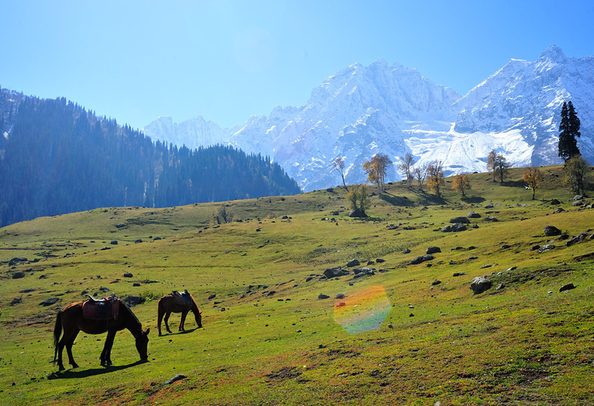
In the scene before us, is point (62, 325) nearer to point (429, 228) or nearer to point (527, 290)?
point (527, 290)

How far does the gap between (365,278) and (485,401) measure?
40.7 metres

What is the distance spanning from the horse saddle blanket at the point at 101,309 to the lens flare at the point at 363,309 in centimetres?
1480

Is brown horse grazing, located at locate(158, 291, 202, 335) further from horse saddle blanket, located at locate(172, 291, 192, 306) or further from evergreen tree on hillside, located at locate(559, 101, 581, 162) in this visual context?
evergreen tree on hillside, located at locate(559, 101, 581, 162)

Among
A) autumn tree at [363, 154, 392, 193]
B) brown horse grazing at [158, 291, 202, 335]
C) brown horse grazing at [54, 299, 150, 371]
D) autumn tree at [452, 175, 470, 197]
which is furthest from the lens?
autumn tree at [363, 154, 392, 193]

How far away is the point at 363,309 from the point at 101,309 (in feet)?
65.3

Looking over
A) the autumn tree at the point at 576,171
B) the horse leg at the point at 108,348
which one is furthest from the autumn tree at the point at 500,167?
the horse leg at the point at 108,348

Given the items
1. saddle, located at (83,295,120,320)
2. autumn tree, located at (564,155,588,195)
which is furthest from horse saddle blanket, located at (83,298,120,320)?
autumn tree, located at (564,155,588,195)

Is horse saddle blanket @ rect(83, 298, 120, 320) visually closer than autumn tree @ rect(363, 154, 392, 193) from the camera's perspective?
Yes

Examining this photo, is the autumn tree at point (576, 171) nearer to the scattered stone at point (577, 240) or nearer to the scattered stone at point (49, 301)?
the scattered stone at point (577, 240)

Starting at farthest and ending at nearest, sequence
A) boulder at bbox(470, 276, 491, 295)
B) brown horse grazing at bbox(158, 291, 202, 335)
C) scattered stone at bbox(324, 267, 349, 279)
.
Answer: scattered stone at bbox(324, 267, 349, 279), brown horse grazing at bbox(158, 291, 202, 335), boulder at bbox(470, 276, 491, 295)

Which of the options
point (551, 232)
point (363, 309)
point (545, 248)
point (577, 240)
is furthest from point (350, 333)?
point (551, 232)

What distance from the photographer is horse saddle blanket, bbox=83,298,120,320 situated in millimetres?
21844

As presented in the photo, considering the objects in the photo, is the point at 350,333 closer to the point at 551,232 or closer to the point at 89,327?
the point at 89,327

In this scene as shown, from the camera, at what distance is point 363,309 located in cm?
3094
